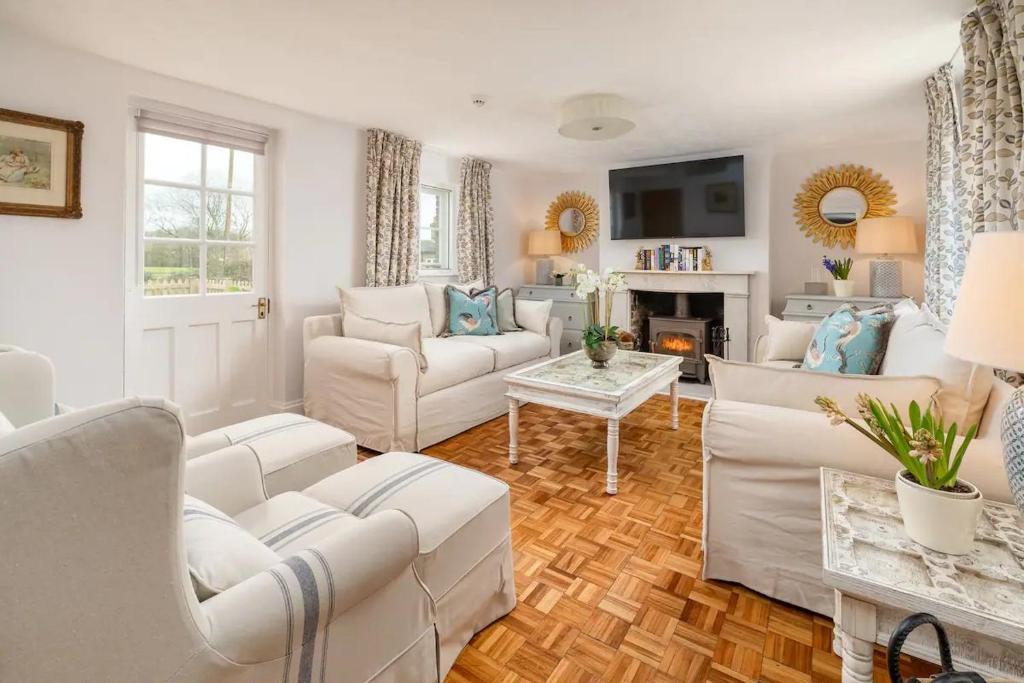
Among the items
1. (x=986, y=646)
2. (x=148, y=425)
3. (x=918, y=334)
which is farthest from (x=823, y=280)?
(x=148, y=425)

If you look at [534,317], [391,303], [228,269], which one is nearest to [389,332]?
[391,303]

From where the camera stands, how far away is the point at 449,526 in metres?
1.30

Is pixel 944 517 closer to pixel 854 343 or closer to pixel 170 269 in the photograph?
pixel 854 343

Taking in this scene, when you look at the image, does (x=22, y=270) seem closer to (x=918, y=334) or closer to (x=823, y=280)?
(x=918, y=334)

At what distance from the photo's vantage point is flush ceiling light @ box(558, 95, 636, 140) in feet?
10.3

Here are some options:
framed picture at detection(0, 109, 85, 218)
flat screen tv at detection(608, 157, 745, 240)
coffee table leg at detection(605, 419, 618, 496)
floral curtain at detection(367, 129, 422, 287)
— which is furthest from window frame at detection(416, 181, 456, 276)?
coffee table leg at detection(605, 419, 618, 496)

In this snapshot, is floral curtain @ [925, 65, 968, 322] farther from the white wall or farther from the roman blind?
the roman blind

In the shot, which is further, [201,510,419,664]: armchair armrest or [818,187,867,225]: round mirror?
[818,187,867,225]: round mirror

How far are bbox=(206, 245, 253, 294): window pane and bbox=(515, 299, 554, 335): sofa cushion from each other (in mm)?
2176

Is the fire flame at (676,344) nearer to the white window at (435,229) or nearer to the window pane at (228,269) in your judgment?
the white window at (435,229)

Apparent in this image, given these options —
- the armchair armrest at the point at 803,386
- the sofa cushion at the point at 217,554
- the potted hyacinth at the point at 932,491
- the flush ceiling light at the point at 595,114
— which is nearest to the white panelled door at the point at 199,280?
the flush ceiling light at the point at 595,114

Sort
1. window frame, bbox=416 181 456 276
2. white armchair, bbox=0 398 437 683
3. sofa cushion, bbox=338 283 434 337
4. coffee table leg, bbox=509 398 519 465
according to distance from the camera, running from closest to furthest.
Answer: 1. white armchair, bbox=0 398 437 683
2. coffee table leg, bbox=509 398 519 465
3. sofa cushion, bbox=338 283 434 337
4. window frame, bbox=416 181 456 276

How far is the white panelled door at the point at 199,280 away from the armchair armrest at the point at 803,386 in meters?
3.08

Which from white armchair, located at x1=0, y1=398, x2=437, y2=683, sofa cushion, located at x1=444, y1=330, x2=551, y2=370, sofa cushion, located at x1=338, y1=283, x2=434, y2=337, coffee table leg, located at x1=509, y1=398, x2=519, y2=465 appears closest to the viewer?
white armchair, located at x1=0, y1=398, x2=437, y2=683
